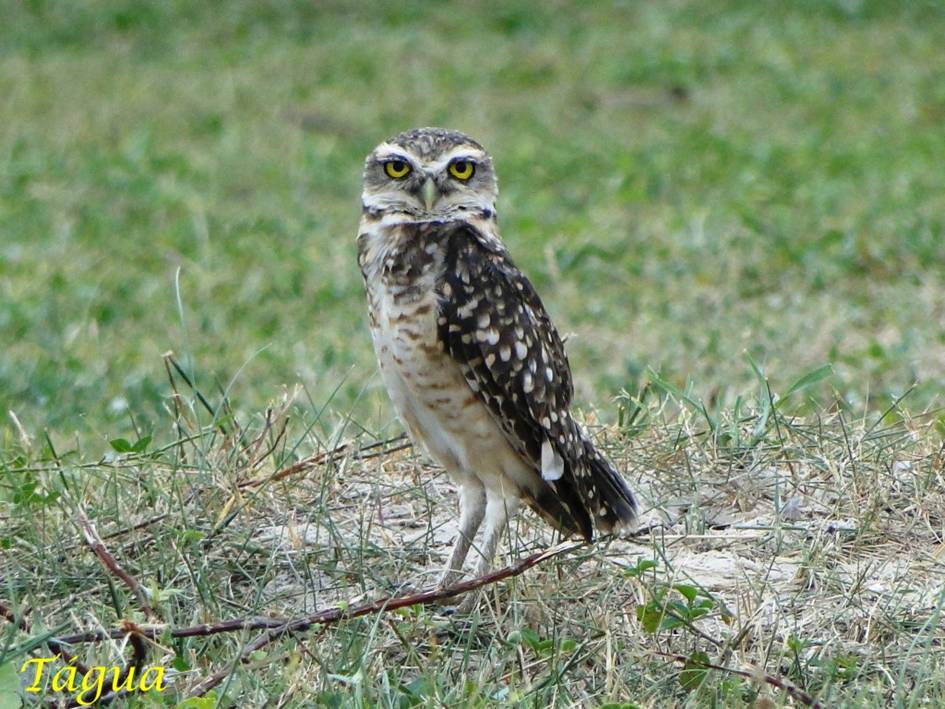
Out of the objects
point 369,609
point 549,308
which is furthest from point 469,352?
point 549,308

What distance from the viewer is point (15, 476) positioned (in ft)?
15.5

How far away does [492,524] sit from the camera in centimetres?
429

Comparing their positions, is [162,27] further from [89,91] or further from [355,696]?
[355,696]

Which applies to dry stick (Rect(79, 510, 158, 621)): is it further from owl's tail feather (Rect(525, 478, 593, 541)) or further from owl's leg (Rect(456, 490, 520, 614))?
owl's tail feather (Rect(525, 478, 593, 541))

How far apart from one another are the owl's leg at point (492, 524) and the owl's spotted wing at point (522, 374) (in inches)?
3.2

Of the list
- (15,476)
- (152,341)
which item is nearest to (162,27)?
(152,341)

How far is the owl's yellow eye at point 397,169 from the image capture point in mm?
4359

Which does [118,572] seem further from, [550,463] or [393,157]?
[393,157]

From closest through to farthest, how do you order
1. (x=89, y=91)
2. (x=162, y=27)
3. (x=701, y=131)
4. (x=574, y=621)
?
(x=574, y=621) → (x=701, y=131) → (x=89, y=91) → (x=162, y=27)

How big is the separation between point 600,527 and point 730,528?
0.45m

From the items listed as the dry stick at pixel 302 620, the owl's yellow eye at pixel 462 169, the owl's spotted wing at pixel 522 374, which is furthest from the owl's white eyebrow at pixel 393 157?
the dry stick at pixel 302 620

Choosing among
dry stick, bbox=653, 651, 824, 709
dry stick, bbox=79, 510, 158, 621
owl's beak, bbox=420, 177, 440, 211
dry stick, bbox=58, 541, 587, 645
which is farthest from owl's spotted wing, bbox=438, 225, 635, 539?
dry stick, bbox=79, 510, 158, 621

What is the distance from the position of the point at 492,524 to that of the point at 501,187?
702cm

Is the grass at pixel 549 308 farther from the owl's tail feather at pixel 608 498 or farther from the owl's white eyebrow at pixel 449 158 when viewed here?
the owl's white eyebrow at pixel 449 158
